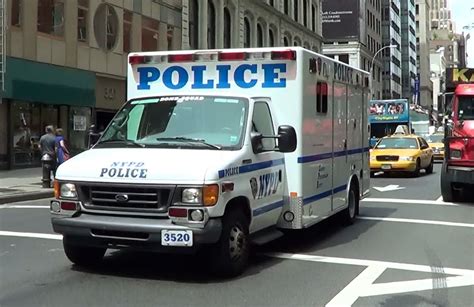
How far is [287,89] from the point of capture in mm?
8117

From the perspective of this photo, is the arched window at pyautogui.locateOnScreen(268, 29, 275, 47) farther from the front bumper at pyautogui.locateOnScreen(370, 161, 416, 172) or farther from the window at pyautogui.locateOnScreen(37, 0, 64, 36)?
the front bumper at pyautogui.locateOnScreen(370, 161, 416, 172)

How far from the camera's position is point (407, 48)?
4993 inches

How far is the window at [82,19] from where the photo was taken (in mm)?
25828

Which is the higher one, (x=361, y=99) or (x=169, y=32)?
(x=169, y=32)

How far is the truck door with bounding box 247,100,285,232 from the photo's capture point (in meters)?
7.27

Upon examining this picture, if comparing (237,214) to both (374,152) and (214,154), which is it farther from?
(374,152)

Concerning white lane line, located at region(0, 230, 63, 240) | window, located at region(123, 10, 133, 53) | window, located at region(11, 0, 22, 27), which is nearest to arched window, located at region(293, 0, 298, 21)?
window, located at region(123, 10, 133, 53)

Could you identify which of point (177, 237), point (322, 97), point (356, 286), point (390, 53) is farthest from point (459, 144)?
point (390, 53)

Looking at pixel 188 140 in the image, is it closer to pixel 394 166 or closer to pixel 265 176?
pixel 265 176

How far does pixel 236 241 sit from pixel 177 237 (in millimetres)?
844

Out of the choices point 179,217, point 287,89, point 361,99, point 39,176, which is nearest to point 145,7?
point 39,176

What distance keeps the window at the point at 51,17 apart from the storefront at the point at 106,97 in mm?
3201

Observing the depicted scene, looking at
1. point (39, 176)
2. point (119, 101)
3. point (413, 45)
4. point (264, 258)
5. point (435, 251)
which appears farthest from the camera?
point (413, 45)

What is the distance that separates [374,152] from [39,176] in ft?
39.5
